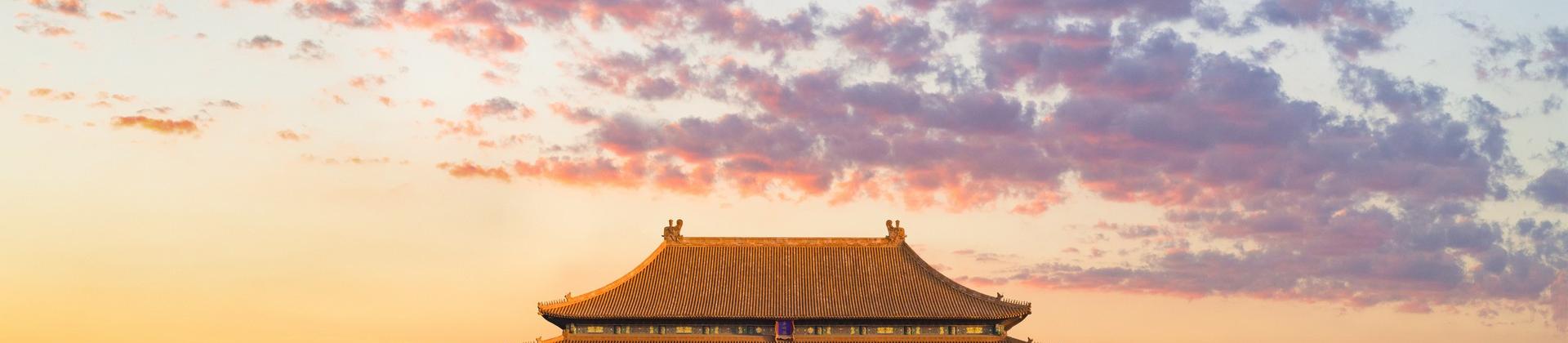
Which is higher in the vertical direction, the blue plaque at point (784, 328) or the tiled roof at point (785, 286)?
the tiled roof at point (785, 286)

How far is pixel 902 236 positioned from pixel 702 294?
1062 centimetres

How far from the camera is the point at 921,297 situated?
70.5 meters

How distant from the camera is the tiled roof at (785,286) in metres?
68.9

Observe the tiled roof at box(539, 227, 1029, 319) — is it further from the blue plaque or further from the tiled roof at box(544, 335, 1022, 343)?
the tiled roof at box(544, 335, 1022, 343)

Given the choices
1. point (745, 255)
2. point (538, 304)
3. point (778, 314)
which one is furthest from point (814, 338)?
point (538, 304)

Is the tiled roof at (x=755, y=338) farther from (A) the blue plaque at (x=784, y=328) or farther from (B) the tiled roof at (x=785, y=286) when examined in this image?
(B) the tiled roof at (x=785, y=286)

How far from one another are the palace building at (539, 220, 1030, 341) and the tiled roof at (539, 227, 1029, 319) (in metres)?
0.07

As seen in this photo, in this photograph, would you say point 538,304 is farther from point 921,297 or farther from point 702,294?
point 921,297

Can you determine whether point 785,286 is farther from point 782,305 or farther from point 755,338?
point 755,338

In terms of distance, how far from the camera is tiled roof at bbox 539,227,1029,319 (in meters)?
68.9

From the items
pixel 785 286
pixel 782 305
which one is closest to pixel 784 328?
pixel 782 305

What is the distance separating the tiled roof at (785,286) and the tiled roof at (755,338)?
1011mm

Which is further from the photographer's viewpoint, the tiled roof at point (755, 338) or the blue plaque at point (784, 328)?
the blue plaque at point (784, 328)

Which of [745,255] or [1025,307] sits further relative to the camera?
[745,255]
